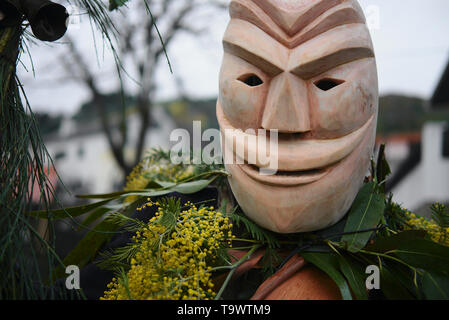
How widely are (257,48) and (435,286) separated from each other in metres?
0.66

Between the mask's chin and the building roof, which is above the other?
the building roof

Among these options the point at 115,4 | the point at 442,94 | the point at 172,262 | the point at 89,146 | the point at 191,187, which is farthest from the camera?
the point at 89,146

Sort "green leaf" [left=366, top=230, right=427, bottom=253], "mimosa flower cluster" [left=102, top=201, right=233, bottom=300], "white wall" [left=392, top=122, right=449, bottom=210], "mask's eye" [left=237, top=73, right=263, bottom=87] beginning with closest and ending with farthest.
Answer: "mimosa flower cluster" [left=102, top=201, right=233, bottom=300], "green leaf" [left=366, top=230, right=427, bottom=253], "mask's eye" [left=237, top=73, right=263, bottom=87], "white wall" [left=392, top=122, right=449, bottom=210]

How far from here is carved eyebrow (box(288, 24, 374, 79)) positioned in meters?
0.96

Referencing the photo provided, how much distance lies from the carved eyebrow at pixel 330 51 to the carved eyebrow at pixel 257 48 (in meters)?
0.03

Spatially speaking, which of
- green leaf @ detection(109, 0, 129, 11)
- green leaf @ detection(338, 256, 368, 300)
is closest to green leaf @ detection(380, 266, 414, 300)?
green leaf @ detection(338, 256, 368, 300)

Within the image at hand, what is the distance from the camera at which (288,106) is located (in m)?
0.98

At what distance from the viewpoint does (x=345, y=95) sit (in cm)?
98

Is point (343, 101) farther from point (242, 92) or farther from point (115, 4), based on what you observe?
point (115, 4)

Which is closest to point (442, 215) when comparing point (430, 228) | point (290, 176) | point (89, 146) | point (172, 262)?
point (430, 228)

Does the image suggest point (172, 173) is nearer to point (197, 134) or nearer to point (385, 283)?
point (197, 134)

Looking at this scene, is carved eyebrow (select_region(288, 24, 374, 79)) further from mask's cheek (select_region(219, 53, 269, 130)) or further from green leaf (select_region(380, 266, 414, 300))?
green leaf (select_region(380, 266, 414, 300))

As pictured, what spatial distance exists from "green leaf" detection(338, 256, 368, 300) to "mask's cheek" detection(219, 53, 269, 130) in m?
0.39

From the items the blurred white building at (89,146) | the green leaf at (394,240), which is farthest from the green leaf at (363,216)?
the blurred white building at (89,146)
